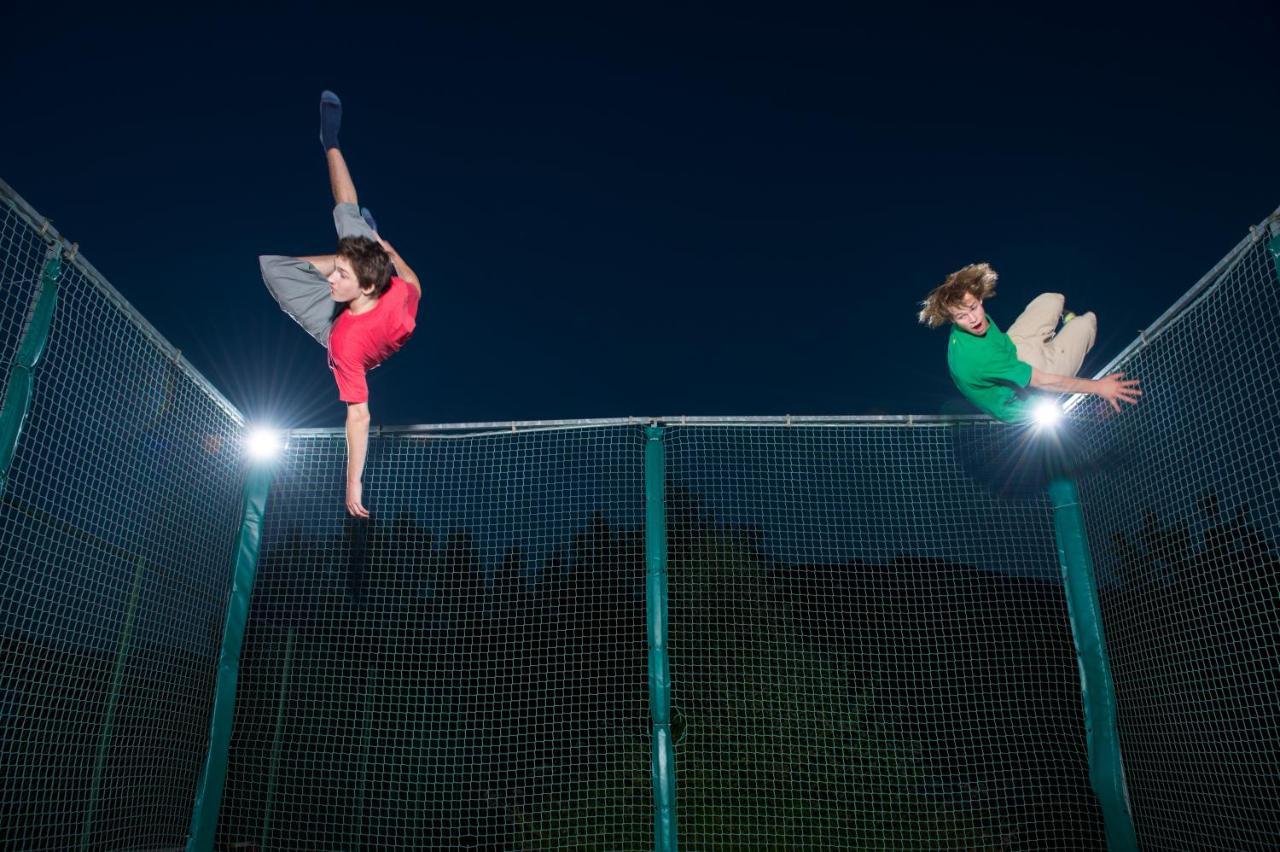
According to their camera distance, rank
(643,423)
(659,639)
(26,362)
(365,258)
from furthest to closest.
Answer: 1. (643,423)
2. (659,639)
3. (365,258)
4. (26,362)

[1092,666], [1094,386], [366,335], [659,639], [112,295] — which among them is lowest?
[1092,666]

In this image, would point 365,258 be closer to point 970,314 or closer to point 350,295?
point 350,295

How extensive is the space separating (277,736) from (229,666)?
0.62m

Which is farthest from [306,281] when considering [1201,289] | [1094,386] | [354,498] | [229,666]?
[1201,289]

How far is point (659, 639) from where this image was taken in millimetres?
5480

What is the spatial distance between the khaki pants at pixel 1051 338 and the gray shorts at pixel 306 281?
4.51m

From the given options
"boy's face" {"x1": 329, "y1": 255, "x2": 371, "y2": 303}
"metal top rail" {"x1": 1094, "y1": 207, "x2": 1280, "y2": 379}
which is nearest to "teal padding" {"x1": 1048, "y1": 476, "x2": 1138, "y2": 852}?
"metal top rail" {"x1": 1094, "y1": 207, "x2": 1280, "y2": 379}

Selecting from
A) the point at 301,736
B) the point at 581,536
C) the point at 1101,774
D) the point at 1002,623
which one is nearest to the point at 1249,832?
the point at 1101,774

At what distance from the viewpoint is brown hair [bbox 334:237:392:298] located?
4.52 m

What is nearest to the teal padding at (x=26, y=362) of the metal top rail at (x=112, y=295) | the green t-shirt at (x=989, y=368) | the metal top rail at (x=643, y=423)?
the metal top rail at (x=112, y=295)

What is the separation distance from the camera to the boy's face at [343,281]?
179 inches

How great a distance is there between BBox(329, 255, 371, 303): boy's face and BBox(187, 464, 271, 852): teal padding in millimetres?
2299

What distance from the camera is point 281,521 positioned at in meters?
6.28

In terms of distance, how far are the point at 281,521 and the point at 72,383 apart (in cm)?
217
